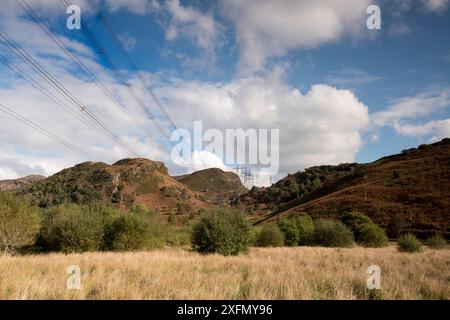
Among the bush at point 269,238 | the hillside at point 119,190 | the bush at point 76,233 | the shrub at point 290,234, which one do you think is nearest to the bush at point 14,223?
the bush at point 76,233

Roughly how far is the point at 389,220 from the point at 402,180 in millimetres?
24654

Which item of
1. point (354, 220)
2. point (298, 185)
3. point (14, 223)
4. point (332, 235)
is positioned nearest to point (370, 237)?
point (332, 235)

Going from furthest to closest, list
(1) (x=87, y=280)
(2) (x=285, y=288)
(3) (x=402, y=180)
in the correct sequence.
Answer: (3) (x=402, y=180) → (1) (x=87, y=280) → (2) (x=285, y=288)

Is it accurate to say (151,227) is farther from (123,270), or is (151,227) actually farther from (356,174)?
(356,174)

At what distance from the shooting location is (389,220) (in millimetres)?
71688

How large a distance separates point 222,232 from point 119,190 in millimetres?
136263

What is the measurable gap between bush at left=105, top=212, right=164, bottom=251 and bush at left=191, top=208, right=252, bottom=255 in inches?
207

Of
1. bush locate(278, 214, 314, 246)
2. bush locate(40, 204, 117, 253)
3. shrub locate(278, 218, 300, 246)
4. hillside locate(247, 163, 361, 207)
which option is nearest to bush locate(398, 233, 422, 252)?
bush locate(278, 214, 314, 246)

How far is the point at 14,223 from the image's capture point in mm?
29750

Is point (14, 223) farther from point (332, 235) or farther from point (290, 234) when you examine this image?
point (332, 235)

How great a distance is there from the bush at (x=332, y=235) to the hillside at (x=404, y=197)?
80.2ft

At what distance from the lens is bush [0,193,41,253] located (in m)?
29.5

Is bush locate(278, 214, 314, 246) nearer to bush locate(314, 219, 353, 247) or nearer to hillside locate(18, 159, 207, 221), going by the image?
bush locate(314, 219, 353, 247)

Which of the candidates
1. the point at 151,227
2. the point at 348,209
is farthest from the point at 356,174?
the point at 151,227
